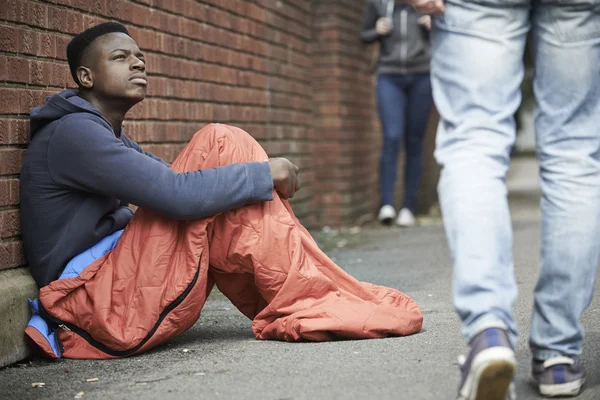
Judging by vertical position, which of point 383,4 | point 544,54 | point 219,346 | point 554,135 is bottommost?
point 219,346

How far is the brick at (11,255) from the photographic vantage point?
11.7 feet

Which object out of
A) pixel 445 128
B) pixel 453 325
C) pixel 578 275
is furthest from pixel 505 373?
pixel 453 325

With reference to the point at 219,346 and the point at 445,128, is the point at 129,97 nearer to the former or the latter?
the point at 219,346

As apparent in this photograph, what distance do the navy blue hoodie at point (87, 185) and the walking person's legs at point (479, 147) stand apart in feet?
3.15

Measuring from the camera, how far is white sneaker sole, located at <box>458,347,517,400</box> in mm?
2303

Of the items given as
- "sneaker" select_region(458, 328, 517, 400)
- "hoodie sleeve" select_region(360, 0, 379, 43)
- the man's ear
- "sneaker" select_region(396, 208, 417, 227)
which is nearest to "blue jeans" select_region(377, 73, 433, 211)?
"sneaker" select_region(396, 208, 417, 227)

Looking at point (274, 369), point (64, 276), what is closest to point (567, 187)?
point (274, 369)

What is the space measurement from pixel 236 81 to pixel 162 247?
3.00m

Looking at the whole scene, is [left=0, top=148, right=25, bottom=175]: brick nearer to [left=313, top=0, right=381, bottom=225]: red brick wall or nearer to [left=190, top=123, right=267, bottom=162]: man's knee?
[left=190, top=123, right=267, bottom=162]: man's knee

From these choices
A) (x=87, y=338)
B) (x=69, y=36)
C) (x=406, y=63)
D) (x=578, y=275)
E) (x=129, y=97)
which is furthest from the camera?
(x=406, y=63)

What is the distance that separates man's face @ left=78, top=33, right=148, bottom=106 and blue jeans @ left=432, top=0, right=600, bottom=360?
146 centimetres

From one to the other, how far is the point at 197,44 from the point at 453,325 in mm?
2577

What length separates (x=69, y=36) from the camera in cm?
414

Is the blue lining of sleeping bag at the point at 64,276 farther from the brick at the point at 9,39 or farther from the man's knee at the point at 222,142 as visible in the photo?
the brick at the point at 9,39
